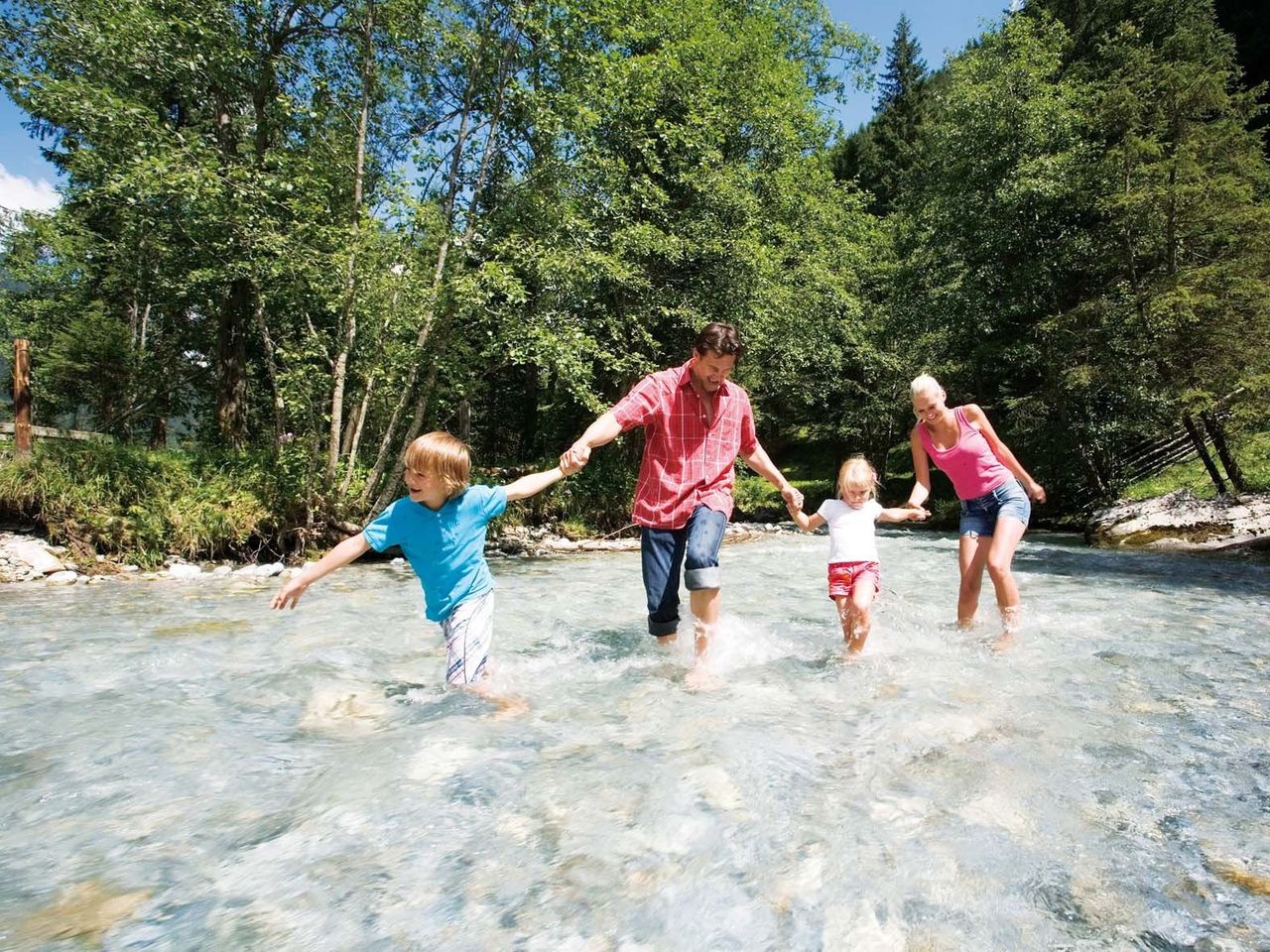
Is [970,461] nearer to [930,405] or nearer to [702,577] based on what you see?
[930,405]

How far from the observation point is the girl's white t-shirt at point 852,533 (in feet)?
16.8

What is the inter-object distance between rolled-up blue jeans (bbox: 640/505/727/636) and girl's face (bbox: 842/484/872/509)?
109 centimetres

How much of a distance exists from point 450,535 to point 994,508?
4.33m

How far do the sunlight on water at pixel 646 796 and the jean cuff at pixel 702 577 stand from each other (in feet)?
2.12

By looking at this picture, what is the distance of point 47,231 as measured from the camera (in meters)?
19.3

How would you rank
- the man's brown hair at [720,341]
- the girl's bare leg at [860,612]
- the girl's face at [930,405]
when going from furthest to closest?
the girl's face at [930,405] → the girl's bare leg at [860,612] → the man's brown hair at [720,341]

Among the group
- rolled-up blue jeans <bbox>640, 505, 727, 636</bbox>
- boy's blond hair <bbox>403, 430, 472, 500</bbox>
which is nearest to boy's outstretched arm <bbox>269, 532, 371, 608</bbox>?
boy's blond hair <bbox>403, 430, 472, 500</bbox>

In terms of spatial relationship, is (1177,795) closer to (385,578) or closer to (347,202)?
(385,578)

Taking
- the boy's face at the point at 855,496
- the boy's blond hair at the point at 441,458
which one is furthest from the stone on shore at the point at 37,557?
the boy's face at the point at 855,496

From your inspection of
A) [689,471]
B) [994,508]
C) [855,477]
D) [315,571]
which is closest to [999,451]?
[994,508]

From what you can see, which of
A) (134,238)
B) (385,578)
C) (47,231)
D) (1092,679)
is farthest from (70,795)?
(47,231)

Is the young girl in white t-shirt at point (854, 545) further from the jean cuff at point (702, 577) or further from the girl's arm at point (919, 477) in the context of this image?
the jean cuff at point (702, 577)

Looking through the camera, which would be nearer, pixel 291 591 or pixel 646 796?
pixel 646 796

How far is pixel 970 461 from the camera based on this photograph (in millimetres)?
5875
